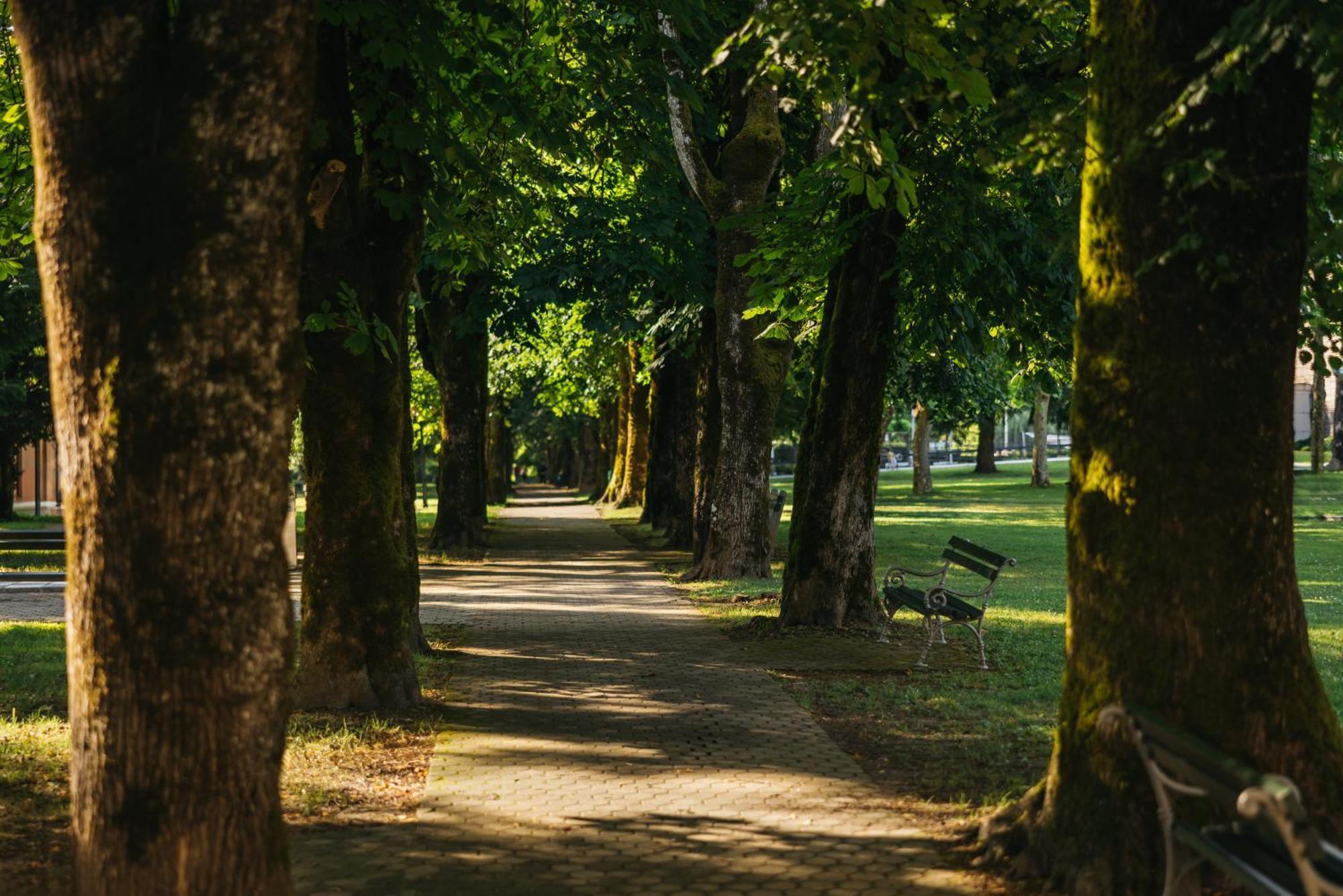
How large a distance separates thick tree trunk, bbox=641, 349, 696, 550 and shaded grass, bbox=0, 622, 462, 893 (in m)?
16.9

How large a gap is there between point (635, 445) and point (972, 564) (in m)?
31.5

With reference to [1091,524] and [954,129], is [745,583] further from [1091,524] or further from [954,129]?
[1091,524]

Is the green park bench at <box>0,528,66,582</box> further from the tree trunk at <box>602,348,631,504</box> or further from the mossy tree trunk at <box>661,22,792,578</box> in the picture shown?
the tree trunk at <box>602,348,631,504</box>

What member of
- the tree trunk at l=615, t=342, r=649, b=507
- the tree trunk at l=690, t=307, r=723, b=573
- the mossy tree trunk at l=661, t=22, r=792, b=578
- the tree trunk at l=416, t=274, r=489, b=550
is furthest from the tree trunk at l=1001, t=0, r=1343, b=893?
the tree trunk at l=615, t=342, r=649, b=507

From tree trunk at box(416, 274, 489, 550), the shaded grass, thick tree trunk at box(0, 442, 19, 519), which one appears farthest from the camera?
thick tree trunk at box(0, 442, 19, 519)

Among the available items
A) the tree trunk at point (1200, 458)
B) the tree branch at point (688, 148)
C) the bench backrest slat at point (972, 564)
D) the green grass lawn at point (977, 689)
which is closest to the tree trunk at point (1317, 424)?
the green grass lawn at point (977, 689)

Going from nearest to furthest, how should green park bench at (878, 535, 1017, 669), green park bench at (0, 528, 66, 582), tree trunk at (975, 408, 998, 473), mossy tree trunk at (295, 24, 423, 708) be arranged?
mossy tree trunk at (295, 24, 423, 708) → green park bench at (878, 535, 1017, 669) → green park bench at (0, 528, 66, 582) → tree trunk at (975, 408, 998, 473)

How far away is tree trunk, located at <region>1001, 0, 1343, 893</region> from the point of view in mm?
5469

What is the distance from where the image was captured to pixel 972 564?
13188mm

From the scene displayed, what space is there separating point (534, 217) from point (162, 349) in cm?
1121

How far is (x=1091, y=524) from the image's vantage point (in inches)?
228

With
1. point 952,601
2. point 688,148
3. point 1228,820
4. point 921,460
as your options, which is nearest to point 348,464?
point 952,601

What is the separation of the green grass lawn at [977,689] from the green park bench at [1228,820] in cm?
205

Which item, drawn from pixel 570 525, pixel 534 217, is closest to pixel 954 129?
pixel 534 217
